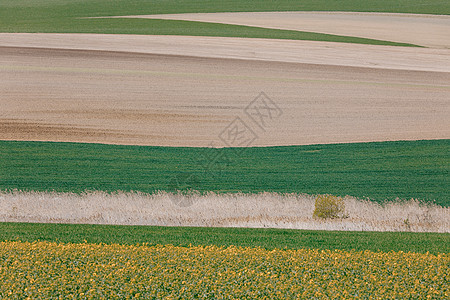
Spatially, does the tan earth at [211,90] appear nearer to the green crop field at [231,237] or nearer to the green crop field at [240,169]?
the green crop field at [240,169]

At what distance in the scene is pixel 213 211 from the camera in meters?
15.0

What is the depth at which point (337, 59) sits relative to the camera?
26484 millimetres

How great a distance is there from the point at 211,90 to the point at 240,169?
6.18 metres

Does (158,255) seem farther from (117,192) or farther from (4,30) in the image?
(4,30)

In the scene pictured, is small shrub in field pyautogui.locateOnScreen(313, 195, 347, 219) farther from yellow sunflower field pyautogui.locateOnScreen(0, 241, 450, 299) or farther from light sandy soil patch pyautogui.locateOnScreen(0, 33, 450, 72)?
light sandy soil patch pyautogui.locateOnScreen(0, 33, 450, 72)

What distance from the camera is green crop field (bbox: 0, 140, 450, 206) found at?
1702cm

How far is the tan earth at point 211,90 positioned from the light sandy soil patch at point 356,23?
2.99 metres

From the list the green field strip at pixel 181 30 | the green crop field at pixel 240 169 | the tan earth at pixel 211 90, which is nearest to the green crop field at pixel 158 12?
the green field strip at pixel 181 30

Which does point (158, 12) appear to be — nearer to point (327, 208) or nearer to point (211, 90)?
point (211, 90)

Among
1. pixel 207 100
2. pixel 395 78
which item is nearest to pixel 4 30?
pixel 207 100

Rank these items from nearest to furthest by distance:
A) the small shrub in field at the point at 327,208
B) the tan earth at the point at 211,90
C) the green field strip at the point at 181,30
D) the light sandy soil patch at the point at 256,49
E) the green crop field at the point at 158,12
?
the small shrub in field at the point at 327,208 < the tan earth at the point at 211,90 < the light sandy soil patch at the point at 256,49 < the green field strip at the point at 181,30 < the green crop field at the point at 158,12

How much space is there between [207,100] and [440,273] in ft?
50.1

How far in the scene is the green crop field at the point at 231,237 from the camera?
11.4 m

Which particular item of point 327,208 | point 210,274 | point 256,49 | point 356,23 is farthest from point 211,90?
point 356,23
